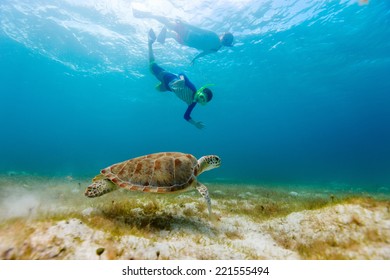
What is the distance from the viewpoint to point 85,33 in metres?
25.1

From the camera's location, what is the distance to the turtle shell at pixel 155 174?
4346mm

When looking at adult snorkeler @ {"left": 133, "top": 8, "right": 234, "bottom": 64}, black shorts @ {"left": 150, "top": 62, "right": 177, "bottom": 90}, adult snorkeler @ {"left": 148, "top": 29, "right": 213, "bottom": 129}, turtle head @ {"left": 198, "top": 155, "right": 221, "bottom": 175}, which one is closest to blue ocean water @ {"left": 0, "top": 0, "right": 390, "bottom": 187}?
adult snorkeler @ {"left": 133, "top": 8, "right": 234, "bottom": 64}

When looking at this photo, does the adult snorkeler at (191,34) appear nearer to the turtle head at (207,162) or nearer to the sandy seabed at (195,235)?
the turtle head at (207,162)

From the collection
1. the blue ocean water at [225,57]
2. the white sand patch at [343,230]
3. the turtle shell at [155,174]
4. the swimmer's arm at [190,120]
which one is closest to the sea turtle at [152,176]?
the turtle shell at [155,174]

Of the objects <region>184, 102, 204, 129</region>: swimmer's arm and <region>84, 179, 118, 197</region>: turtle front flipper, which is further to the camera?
<region>184, 102, 204, 129</region>: swimmer's arm

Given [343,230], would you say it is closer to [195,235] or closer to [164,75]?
[195,235]

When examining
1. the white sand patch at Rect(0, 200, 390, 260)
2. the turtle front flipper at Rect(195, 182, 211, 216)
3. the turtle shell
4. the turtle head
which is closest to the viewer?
the white sand patch at Rect(0, 200, 390, 260)

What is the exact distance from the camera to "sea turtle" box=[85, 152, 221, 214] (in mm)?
4352

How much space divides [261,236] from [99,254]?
3.09 m

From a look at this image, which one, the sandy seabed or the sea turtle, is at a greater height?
the sea turtle

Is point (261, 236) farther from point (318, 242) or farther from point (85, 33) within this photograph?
point (85, 33)

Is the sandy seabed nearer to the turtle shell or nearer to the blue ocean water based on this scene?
the turtle shell

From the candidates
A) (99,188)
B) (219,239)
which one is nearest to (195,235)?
(219,239)

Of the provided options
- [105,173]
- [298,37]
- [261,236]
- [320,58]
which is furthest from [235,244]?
[320,58]
